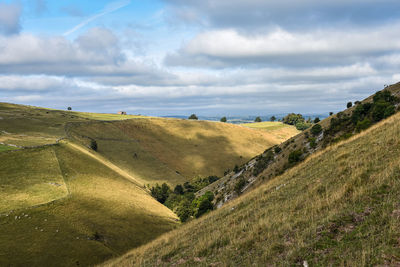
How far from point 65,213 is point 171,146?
115954 millimetres

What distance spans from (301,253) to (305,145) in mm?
48556

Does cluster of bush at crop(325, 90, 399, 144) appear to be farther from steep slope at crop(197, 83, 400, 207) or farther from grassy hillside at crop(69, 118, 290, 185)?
grassy hillside at crop(69, 118, 290, 185)

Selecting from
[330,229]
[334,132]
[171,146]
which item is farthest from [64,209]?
[171,146]

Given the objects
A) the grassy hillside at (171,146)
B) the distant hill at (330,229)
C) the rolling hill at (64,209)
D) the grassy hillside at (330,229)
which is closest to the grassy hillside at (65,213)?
the rolling hill at (64,209)

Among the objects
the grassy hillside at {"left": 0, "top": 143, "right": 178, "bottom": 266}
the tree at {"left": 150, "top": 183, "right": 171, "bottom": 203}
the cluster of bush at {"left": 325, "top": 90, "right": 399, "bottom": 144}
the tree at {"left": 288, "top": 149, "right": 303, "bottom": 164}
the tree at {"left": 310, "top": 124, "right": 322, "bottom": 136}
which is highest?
the cluster of bush at {"left": 325, "top": 90, "right": 399, "bottom": 144}

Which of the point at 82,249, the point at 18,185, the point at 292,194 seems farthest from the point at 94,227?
the point at 292,194

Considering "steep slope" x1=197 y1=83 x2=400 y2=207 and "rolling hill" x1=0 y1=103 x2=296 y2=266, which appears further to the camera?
"steep slope" x1=197 y1=83 x2=400 y2=207

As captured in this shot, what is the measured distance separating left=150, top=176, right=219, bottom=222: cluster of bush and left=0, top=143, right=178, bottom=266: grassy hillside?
300 inches

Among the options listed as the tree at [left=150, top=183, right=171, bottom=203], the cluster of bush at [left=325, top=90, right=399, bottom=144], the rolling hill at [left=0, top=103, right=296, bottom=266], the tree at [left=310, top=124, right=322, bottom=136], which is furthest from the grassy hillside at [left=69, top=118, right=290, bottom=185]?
the cluster of bush at [left=325, top=90, right=399, bottom=144]

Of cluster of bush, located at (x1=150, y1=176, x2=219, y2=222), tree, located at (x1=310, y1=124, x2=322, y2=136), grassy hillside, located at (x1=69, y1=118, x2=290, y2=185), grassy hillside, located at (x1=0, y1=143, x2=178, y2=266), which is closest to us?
grassy hillside, located at (x1=0, y1=143, x2=178, y2=266)

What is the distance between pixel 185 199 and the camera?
3275 inches

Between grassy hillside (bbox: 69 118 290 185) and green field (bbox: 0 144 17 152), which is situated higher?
green field (bbox: 0 144 17 152)

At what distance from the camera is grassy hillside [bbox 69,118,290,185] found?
4798 inches

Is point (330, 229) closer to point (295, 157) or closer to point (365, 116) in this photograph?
point (295, 157)
